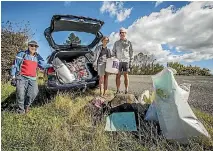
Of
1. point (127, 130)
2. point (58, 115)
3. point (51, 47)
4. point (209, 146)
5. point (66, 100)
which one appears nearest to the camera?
point (209, 146)

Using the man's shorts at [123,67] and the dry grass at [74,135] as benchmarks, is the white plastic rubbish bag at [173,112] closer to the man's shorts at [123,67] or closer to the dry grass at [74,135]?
the dry grass at [74,135]

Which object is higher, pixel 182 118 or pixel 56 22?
pixel 56 22

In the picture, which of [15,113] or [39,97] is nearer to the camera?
[15,113]

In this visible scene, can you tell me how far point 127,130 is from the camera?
16.1 feet

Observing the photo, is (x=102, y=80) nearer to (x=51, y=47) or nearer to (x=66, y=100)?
(x=66, y=100)

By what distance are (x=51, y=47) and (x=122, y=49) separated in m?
1.63

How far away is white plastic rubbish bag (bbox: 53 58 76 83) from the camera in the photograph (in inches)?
284

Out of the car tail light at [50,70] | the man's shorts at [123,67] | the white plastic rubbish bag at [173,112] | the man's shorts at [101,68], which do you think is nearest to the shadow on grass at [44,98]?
the car tail light at [50,70]

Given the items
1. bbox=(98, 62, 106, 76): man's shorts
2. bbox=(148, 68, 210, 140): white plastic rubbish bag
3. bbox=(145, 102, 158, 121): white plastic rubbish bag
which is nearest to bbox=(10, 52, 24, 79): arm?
bbox=(98, 62, 106, 76): man's shorts

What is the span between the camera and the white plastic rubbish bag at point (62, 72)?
721 centimetres

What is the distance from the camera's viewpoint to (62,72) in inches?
287

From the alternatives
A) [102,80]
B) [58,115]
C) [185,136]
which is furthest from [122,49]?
[185,136]

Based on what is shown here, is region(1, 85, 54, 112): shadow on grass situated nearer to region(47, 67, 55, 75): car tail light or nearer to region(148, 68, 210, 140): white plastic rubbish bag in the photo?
region(47, 67, 55, 75): car tail light

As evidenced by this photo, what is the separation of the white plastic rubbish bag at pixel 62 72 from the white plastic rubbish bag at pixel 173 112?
2854 mm
